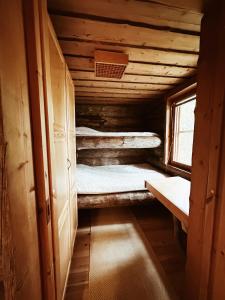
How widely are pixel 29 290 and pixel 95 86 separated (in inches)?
90.8

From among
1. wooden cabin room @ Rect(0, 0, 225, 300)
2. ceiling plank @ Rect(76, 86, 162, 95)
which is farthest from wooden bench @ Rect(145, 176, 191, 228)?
ceiling plank @ Rect(76, 86, 162, 95)

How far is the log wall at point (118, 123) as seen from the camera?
323cm

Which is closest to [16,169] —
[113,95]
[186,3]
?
[186,3]

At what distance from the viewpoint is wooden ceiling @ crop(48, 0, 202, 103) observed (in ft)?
2.97

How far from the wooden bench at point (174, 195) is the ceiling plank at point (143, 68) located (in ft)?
4.58

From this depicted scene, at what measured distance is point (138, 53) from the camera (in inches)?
56.2

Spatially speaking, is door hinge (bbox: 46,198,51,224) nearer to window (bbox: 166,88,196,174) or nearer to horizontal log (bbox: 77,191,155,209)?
horizontal log (bbox: 77,191,155,209)

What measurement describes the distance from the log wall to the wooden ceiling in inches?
48.5

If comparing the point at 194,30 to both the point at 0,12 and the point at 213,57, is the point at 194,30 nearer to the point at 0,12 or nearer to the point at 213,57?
the point at 213,57

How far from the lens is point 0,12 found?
38 cm

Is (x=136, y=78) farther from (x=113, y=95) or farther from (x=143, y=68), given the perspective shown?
(x=113, y=95)

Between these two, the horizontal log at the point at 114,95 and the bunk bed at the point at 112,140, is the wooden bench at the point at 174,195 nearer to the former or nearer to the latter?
the bunk bed at the point at 112,140

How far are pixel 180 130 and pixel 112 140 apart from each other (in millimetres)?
1203

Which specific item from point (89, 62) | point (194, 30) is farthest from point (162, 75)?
point (89, 62)
